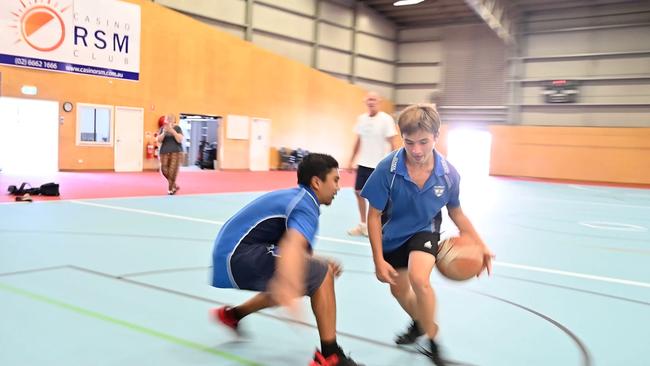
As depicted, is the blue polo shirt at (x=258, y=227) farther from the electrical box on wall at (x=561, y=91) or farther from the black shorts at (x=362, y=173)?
the electrical box on wall at (x=561, y=91)

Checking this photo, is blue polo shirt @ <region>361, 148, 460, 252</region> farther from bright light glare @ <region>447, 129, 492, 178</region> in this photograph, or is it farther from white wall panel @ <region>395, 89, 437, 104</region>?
white wall panel @ <region>395, 89, 437, 104</region>

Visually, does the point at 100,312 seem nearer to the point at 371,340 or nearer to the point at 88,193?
the point at 371,340

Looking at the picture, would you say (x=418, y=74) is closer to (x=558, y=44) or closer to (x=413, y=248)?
(x=558, y=44)

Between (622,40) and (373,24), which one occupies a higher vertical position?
(373,24)

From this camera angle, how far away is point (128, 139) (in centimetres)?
1722

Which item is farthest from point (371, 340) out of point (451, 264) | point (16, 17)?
point (16, 17)

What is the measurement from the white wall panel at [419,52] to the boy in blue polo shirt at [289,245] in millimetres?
27114

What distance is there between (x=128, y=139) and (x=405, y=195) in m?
15.8

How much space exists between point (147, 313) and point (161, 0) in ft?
56.8

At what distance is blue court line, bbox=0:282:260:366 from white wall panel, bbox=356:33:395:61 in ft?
83.1

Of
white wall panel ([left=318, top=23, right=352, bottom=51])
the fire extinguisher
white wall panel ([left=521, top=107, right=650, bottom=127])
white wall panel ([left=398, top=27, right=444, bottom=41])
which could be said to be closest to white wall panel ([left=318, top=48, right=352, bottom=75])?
white wall panel ([left=318, top=23, right=352, bottom=51])

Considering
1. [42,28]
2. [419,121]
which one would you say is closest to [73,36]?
[42,28]

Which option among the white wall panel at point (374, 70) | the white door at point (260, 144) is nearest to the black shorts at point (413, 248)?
the white door at point (260, 144)

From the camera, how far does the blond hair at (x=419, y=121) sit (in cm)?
280
